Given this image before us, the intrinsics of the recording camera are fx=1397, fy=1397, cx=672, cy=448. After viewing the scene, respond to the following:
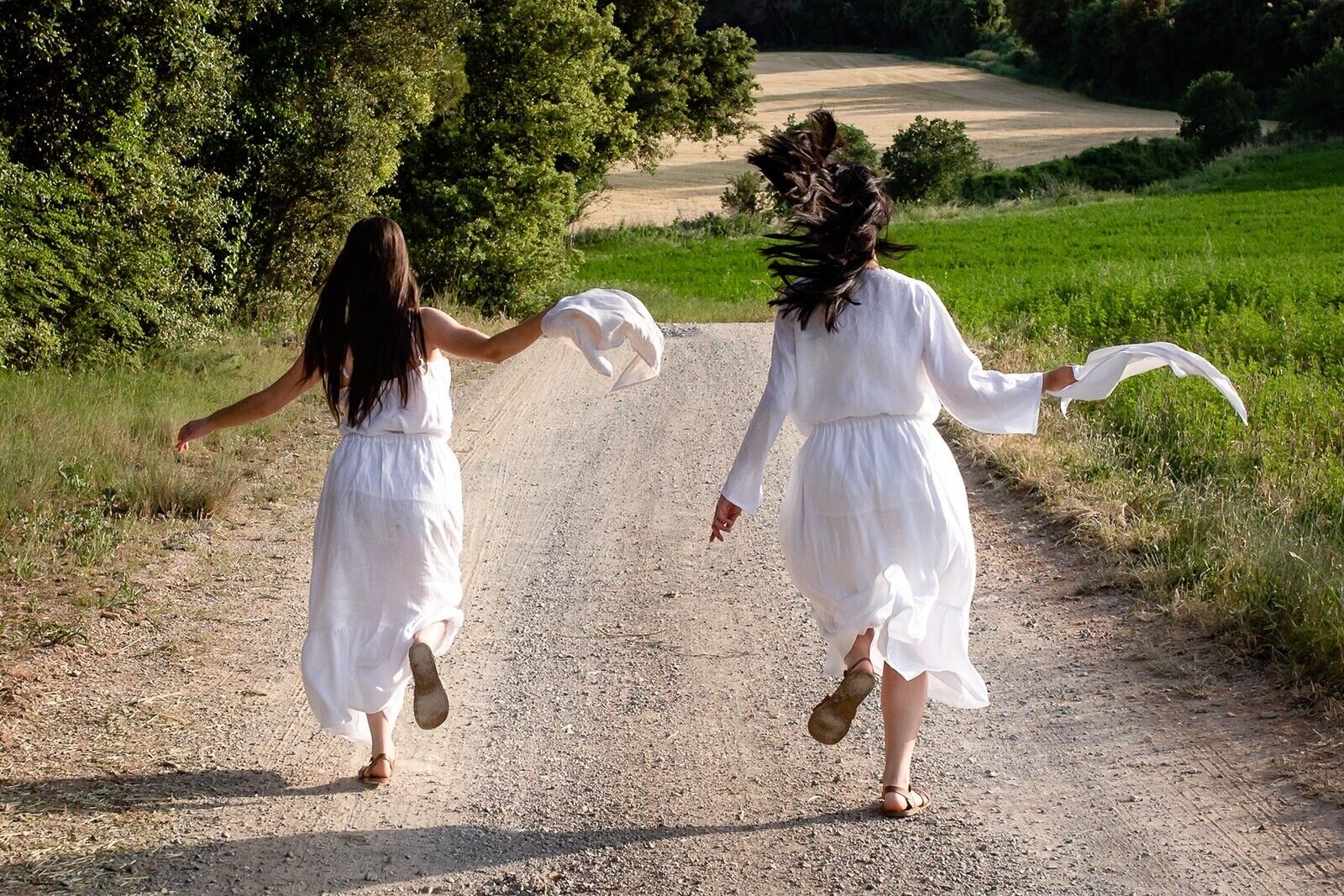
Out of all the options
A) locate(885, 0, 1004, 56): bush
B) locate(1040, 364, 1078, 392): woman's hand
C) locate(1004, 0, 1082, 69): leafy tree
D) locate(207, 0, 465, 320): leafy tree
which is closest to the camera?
locate(1040, 364, 1078, 392): woman's hand

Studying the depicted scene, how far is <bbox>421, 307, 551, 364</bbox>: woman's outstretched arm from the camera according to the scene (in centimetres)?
533

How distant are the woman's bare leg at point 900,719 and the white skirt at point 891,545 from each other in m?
0.11

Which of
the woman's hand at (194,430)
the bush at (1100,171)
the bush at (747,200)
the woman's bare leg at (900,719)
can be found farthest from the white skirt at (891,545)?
the bush at (1100,171)

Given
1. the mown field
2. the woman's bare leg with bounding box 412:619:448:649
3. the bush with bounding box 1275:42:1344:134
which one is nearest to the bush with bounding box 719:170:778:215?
the mown field

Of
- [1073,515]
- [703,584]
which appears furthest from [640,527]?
[1073,515]

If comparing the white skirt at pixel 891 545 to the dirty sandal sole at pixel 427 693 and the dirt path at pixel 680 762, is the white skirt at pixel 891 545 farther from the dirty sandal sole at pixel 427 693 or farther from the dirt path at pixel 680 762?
the dirty sandal sole at pixel 427 693

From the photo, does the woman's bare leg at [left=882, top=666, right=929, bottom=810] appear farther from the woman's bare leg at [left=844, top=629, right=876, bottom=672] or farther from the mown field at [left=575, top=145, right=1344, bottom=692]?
the mown field at [left=575, top=145, right=1344, bottom=692]

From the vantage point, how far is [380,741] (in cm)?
543

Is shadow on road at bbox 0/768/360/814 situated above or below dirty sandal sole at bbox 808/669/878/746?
below

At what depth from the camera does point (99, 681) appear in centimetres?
637

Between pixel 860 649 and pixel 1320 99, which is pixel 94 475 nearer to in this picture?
pixel 860 649

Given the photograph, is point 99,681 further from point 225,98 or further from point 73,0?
point 225,98

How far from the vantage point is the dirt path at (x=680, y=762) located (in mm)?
4590

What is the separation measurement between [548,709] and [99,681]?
2.07 metres
